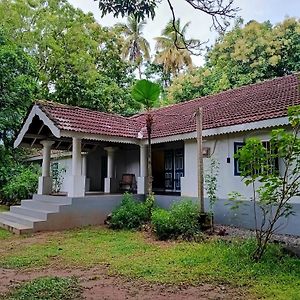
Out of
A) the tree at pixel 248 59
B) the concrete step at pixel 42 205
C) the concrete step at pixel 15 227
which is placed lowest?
the concrete step at pixel 15 227

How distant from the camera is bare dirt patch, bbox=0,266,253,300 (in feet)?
17.1

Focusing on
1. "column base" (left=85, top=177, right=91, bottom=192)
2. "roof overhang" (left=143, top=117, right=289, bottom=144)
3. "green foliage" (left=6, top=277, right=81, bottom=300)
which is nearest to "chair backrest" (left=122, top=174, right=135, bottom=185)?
"column base" (left=85, top=177, right=91, bottom=192)

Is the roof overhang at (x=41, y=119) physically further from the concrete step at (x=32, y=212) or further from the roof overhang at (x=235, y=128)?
the roof overhang at (x=235, y=128)

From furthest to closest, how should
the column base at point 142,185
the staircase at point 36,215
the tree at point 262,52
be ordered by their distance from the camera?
the tree at point 262,52
the column base at point 142,185
the staircase at point 36,215

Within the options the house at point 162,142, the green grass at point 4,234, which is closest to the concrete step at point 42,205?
the house at point 162,142

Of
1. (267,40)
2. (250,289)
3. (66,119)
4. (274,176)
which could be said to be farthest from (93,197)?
(267,40)

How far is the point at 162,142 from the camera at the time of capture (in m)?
13.3

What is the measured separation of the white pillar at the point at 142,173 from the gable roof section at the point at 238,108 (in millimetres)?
819

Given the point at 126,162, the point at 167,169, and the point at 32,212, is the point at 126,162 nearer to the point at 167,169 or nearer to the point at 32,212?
the point at 167,169

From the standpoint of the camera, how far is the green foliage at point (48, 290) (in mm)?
4984

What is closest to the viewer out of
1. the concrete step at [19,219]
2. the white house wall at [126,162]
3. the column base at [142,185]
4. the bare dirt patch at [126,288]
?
the bare dirt patch at [126,288]

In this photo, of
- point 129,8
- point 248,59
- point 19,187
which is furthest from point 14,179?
point 248,59

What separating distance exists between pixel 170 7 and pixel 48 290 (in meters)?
4.35

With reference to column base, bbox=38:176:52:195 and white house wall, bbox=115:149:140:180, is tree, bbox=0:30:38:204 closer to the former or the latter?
column base, bbox=38:176:52:195
